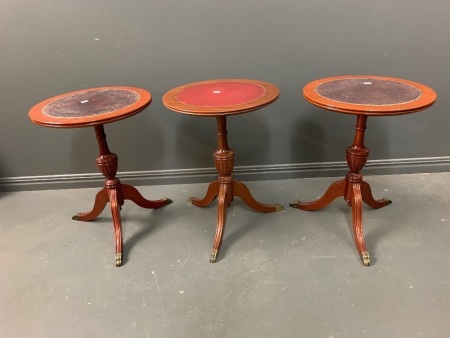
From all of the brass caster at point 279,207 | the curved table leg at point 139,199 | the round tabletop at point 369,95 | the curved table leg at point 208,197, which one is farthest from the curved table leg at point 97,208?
the round tabletop at point 369,95

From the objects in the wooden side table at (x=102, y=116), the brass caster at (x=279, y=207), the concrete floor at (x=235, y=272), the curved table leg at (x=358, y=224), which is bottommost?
the concrete floor at (x=235, y=272)

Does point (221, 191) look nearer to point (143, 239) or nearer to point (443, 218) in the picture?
point (143, 239)

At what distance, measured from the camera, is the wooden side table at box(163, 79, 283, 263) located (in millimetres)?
1456

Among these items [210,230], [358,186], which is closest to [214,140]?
[210,230]

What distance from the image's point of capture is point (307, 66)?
6.73 ft

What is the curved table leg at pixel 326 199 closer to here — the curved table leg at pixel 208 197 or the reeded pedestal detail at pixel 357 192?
the reeded pedestal detail at pixel 357 192

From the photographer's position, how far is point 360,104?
→ 1.42 m

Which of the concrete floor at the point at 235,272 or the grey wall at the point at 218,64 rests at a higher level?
the grey wall at the point at 218,64

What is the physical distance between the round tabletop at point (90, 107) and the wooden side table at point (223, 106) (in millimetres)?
164

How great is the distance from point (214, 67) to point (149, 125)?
541mm

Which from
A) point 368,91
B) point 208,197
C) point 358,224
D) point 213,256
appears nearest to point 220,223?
point 213,256

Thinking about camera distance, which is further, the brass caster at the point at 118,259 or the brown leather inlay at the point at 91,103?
the brass caster at the point at 118,259

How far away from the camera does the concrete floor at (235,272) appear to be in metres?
1.39

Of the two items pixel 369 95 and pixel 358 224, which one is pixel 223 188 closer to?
pixel 358 224
